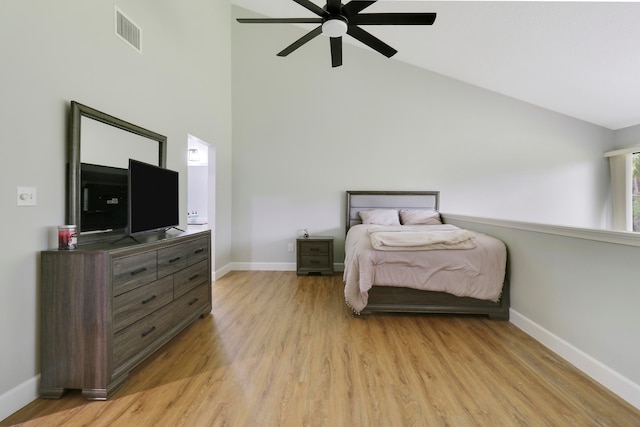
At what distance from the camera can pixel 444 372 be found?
5.77 feet

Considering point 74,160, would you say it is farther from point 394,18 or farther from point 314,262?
point 314,262

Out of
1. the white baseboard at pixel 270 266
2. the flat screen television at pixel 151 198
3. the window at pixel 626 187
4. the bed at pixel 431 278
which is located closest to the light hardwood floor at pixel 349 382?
the bed at pixel 431 278

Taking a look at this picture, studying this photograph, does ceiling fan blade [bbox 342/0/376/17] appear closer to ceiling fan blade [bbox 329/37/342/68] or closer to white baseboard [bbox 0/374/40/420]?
ceiling fan blade [bbox 329/37/342/68]

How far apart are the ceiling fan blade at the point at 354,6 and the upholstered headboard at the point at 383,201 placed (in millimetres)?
2564

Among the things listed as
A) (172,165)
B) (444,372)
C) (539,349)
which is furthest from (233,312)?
(539,349)

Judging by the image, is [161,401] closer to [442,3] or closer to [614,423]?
[614,423]

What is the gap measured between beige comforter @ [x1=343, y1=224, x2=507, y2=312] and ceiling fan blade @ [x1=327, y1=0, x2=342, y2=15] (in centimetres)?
193

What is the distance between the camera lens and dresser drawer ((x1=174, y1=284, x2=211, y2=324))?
7.14 feet

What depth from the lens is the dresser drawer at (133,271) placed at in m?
1.57

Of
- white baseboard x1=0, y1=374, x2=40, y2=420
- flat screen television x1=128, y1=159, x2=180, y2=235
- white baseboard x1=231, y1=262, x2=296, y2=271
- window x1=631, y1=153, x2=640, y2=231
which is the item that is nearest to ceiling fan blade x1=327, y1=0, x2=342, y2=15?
flat screen television x1=128, y1=159, x2=180, y2=235

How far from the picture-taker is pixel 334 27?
212 centimetres

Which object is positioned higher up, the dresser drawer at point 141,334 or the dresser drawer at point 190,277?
the dresser drawer at point 190,277

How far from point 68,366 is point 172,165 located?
A: 1.91 m

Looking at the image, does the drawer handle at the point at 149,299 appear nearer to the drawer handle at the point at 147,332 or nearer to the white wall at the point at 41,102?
the drawer handle at the point at 147,332
